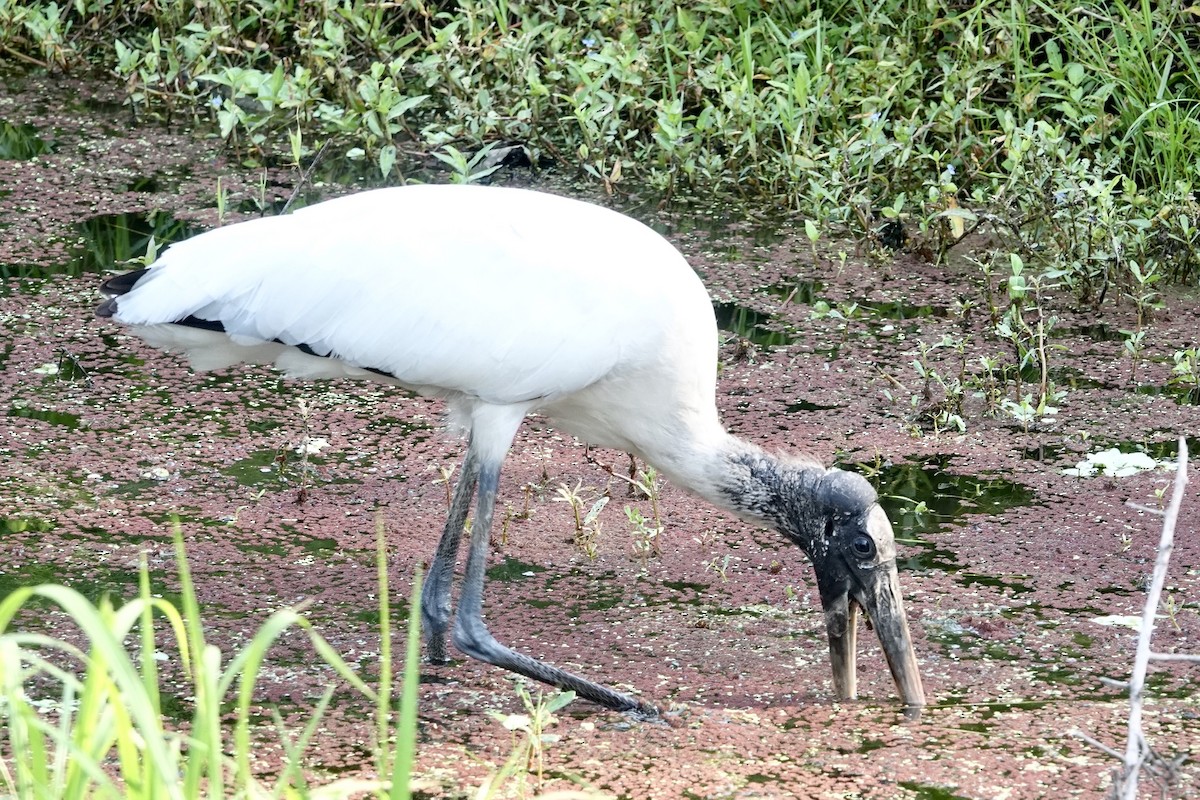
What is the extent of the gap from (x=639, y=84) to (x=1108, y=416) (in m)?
2.40

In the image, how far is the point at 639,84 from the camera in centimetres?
671

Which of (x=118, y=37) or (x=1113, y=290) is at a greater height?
(x=118, y=37)

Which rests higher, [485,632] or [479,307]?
[479,307]

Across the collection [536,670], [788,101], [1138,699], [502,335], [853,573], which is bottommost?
[536,670]

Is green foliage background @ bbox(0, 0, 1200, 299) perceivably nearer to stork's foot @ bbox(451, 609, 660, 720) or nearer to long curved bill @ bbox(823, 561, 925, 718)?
long curved bill @ bbox(823, 561, 925, 718)

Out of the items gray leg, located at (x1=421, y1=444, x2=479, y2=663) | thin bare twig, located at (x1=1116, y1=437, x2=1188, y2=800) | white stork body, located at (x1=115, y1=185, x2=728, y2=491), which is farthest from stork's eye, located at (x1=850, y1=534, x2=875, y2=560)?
thin bare twig, located at (x1=1116, y1=437, x2=1188, y2=800)

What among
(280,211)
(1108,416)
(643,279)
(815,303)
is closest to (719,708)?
(643,279)

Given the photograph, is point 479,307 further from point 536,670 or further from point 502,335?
point 536,670

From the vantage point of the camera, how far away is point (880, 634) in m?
3.71

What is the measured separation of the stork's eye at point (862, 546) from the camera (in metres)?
3.75

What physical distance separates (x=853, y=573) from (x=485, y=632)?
794mm

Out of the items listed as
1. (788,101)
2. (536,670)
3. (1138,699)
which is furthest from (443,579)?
(788,101)

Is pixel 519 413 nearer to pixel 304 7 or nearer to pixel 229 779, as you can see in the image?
pixel 229 779

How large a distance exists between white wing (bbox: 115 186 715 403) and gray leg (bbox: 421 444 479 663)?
254 millimetres
